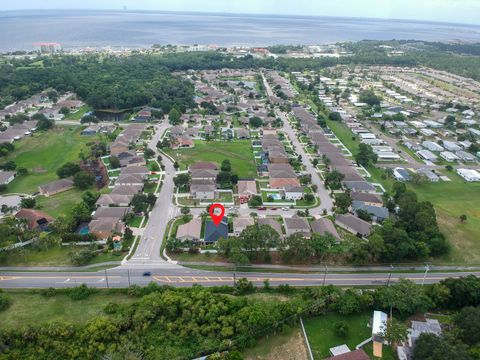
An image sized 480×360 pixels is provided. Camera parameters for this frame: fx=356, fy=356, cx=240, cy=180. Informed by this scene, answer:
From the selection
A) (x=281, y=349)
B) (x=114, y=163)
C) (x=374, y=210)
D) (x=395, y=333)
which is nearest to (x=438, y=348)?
(x=395, y=333)

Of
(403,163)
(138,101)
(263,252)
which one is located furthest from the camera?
(138,101)

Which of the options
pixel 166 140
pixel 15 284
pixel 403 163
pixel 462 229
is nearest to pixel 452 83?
pixel 403 163

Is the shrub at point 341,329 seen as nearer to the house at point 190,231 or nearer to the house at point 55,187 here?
the house at point 190,231

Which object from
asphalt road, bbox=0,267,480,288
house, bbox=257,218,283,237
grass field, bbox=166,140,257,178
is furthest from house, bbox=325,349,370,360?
grass field, bbox=166,140,257,178

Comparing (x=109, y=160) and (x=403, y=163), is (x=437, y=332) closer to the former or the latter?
(x=403, y=163)

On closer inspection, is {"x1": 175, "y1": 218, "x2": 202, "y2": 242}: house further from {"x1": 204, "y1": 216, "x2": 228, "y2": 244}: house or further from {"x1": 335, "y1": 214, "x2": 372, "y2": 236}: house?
{"x1": 335, "y1": 214, "x2": 372, "y2": 236}: house

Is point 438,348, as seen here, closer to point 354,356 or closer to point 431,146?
point 354,356

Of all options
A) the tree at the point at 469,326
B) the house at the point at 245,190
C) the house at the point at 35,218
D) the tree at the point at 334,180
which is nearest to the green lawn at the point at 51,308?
the house at the point at 35,218
